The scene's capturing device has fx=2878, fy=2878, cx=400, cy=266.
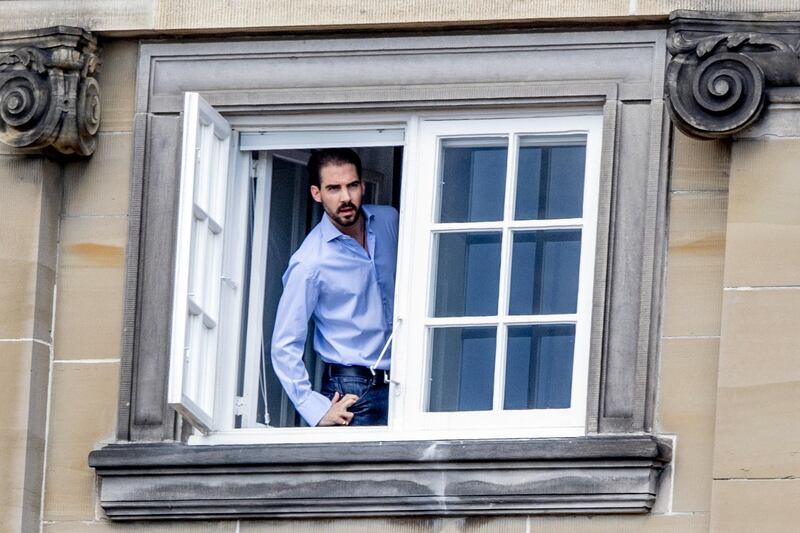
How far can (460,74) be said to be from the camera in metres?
12.3

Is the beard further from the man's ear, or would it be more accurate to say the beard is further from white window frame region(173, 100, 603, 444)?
white window frame region(173, 100, 603, 444)

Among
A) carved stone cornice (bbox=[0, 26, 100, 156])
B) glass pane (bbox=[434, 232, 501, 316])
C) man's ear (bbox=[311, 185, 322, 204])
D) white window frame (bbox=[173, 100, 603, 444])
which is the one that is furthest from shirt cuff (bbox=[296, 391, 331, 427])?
carved stone cornice (bbox=[0, 26, 100, 156])

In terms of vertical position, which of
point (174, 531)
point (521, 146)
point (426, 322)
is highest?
point (521, 146)

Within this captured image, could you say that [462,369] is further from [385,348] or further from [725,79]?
[725,79]

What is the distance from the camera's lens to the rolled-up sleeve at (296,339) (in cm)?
1246

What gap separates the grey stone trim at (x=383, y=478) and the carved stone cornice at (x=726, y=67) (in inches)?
52.5

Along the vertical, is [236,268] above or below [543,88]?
below

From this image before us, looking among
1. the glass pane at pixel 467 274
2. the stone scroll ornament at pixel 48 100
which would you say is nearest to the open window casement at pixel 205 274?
the stone scroll ornament at pixel 48 100

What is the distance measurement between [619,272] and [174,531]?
215 centimetres

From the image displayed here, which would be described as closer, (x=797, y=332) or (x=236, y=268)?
(x=797, y=332)

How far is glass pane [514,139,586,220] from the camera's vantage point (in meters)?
12.2

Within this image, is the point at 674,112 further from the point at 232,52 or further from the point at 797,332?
the point at 232,52

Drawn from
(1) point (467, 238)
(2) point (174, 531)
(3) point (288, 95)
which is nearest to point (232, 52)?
(3) point (288, 95)

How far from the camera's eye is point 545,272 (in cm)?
1217
